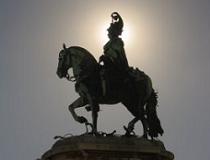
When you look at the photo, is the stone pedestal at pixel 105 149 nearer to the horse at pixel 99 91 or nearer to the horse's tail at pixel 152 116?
the horse at pixel 99 91

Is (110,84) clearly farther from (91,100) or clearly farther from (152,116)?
(152,116)

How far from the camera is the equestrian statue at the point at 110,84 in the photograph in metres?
17.3

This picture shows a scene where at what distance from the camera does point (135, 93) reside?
1769 cm

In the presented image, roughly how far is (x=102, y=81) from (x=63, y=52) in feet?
4.08

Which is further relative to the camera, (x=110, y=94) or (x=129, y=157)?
(x=110, y=94)

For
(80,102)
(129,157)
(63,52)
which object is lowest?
(129,157)

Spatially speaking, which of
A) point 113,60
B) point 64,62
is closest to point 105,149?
point 113,60

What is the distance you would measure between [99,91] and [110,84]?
0.95 ft

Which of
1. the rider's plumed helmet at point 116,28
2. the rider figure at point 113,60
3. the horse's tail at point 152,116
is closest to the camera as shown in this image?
the rider figure at point 113,60

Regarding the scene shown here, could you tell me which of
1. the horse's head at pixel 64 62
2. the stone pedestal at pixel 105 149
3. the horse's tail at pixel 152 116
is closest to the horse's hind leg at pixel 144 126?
the horse's tail at pixel 152 116

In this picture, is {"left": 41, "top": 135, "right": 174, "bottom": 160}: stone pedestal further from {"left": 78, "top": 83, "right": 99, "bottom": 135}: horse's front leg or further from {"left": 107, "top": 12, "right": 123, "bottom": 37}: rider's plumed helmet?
{"left": 107, "top": 12, "right": 123, "bottom": 37}: rider's plumed helmet

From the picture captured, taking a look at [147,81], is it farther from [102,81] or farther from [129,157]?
[129,157]

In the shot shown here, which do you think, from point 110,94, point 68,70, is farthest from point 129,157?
point 68,70

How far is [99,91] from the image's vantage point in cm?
1741
